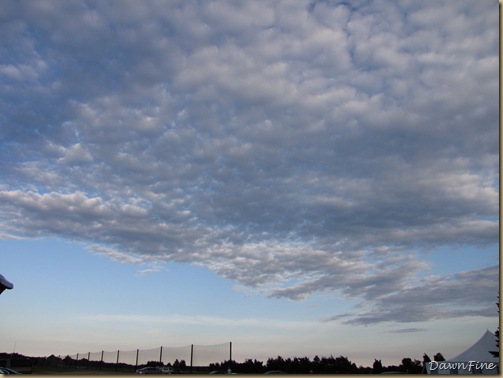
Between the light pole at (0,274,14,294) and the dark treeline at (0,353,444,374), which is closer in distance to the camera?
the light pole at (0,274,14,294)

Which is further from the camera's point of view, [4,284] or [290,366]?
[290,366]

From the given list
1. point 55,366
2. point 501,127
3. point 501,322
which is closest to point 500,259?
point 501,322

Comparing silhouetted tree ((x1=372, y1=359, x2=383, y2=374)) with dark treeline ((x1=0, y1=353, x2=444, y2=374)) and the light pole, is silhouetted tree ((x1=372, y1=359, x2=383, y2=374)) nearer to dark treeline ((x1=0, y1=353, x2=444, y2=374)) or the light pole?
dark treeline ((x1=0, y1=353, x2=444, y2=374))

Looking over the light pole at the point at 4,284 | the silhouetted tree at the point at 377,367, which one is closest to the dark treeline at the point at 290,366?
the silhouetted tree at the point at 377,367

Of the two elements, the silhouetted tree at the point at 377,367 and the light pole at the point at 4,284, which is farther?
the silhouetted tree at the point at 377,367

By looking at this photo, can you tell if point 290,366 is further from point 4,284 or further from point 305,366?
point 4,284

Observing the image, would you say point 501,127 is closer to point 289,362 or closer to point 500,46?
point 500,46

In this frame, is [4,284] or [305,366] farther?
[305,366]

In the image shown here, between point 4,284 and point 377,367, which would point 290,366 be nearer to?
point 377,367

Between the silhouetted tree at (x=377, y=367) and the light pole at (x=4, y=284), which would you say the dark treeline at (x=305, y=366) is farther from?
the light pole at (x=4, y=284)

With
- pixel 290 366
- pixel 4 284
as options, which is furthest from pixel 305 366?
pixel 4 284

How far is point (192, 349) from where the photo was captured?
43.5m

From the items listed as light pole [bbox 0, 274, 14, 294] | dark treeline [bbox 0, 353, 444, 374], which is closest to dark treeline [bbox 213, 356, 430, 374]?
dark treeline [bbox 0, 353, 444, 374]

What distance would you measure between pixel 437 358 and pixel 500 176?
111 feet
